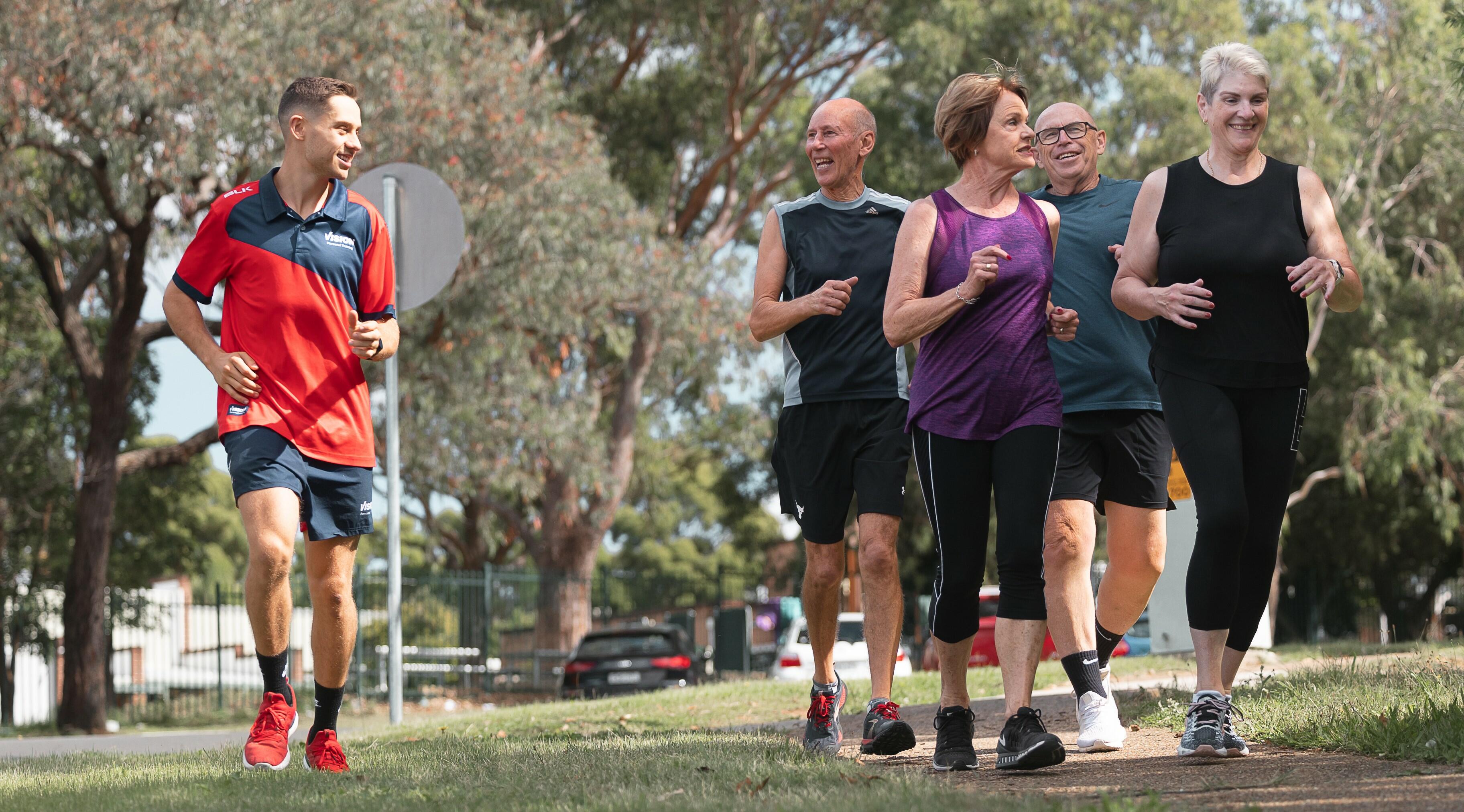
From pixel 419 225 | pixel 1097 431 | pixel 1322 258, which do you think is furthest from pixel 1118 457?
pixel 419 225

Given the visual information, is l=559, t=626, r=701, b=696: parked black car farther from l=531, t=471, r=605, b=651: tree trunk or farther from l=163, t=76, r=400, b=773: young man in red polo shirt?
l=163, t=76, r=400, b=773: young man in red polo shirt

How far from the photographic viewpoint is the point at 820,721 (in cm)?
493

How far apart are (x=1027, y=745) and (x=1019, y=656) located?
1.16ft

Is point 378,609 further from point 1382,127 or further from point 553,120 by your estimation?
point 1382,127

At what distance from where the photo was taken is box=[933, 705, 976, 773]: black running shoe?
4320 millimetres

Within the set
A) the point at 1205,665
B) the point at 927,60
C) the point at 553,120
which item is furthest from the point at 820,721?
the point at 927,60

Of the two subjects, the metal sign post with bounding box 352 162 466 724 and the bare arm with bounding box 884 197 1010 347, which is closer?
the bare arm with bounding box 884 197 1010 347

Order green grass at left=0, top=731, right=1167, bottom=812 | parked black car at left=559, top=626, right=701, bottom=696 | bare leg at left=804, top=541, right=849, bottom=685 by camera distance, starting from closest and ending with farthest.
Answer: green grass at left=0, top=731, right=1167, bottom=812 → bare leg at left=804, top=541, right=849, bottom=685 → parked black car at left=559, top=626, right=701, bottom=696

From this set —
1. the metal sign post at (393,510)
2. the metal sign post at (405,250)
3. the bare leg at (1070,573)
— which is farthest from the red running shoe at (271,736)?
the metal sign post at (393,510)

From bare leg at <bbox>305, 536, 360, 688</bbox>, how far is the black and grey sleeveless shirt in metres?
1.70

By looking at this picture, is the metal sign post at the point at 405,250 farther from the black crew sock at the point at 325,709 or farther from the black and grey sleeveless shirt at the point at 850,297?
the black crew sock at the point at 325,709

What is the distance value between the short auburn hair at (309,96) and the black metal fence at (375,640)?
14.7m

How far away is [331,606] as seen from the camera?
15.6 ft

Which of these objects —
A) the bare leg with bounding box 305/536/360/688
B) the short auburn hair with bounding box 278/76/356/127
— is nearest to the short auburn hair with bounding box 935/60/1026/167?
the short auburn hair with bounding box 278/76/356/127
